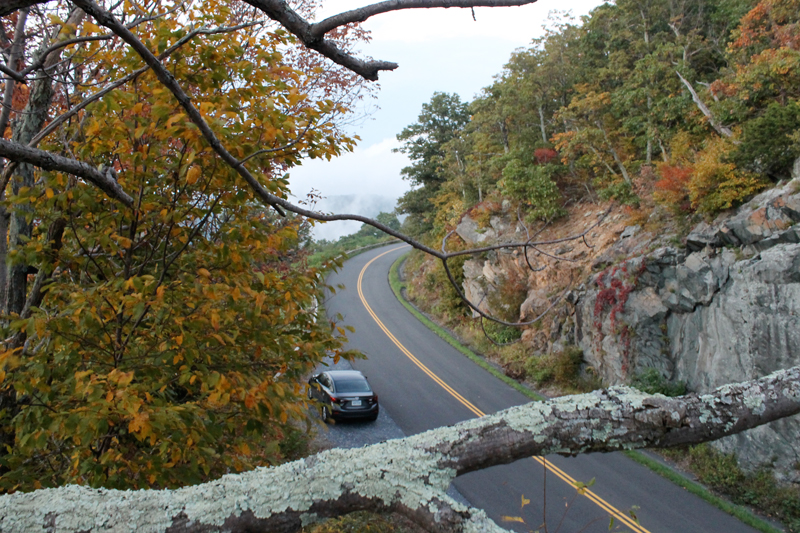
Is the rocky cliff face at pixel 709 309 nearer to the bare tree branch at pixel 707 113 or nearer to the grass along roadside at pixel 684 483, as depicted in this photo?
the grass along roadside at pixel 684 483

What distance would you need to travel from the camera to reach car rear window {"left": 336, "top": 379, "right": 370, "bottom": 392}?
490 inches

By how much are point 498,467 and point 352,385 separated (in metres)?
4.43

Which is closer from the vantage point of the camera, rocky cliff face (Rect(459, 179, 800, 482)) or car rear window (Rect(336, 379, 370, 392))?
rocky cliff face (Rect(459, 179, 800, 482))

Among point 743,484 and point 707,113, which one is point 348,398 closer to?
point 743,484

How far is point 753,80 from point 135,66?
623 inches

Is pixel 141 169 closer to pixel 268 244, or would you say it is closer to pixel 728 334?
pixel 268 244

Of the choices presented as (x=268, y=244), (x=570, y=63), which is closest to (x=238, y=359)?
(x=268, y=244)

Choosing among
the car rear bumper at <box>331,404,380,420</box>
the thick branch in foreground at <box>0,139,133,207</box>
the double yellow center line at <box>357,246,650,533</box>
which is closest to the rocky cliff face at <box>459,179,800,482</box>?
the double yellow center line at <box>357,246,650,533</box>

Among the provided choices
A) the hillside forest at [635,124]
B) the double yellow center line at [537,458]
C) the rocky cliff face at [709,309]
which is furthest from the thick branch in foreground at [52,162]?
the hillside forest at [635,124]

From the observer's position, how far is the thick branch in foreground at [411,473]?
1.50 m

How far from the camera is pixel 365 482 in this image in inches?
66.2

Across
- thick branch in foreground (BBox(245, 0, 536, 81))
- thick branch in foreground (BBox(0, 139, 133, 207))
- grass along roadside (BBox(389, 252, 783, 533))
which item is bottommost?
grass along roadside (BBox(389, 252, 783, 533))

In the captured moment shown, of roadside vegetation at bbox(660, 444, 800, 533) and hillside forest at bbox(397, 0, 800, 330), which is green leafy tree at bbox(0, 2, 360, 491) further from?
roadside vegetation at bbox(660, 444, 800, 533)

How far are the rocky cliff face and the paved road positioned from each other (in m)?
2.29
